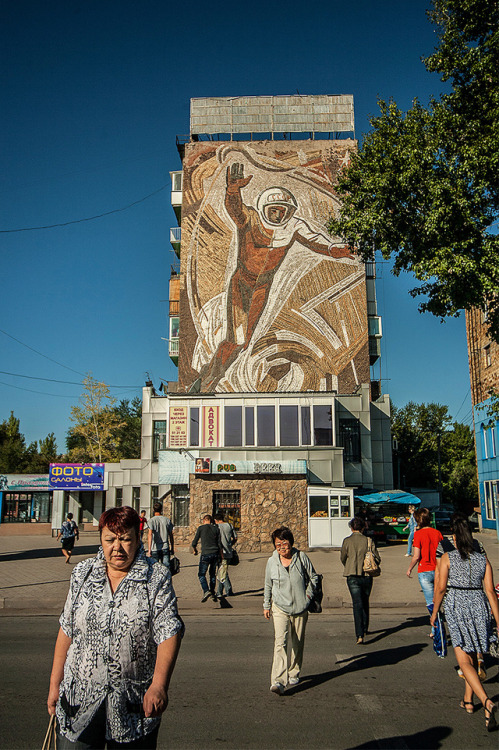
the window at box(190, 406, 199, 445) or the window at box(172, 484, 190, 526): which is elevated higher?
the window at box(190, 406, 199, 445)

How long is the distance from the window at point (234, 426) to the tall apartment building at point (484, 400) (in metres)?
13.7

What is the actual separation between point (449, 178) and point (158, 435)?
2676cm

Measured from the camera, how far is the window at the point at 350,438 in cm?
3522

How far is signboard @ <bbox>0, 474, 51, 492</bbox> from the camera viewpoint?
40375mm

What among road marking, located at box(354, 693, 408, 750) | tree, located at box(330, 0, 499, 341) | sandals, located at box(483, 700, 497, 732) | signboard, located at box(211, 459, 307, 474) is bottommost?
road marking, located at box(354, 693, 408, 750)

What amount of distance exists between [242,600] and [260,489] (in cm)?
1293

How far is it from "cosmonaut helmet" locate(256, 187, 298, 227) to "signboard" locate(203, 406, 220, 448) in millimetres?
17451

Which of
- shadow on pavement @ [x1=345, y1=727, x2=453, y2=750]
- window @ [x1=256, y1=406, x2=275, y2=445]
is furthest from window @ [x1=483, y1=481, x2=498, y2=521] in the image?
shadow on pavement @ [x1=345, y1=727, x2=453, y2=750]

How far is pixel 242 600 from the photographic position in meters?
12.3

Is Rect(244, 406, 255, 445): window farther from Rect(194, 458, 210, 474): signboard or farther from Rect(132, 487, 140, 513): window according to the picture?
Rect(132, 487, 140, 513): window

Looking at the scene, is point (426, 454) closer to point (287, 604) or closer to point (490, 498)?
point (490, 498)

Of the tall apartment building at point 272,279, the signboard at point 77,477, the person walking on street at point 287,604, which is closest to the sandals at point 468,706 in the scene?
the person walking on street at point 287,604

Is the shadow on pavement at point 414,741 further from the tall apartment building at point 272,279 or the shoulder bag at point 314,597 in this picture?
the tall apartment building at point 272,279

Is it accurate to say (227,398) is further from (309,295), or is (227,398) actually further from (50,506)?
(50,506)
